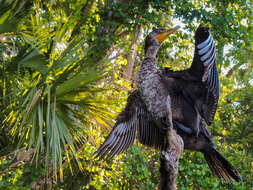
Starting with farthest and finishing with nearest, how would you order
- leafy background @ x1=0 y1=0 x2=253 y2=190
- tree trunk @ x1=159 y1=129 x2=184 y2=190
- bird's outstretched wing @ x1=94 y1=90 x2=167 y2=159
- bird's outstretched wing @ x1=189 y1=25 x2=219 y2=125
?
leafy background @ x1=0 y1=0 x2=253 y2=190
bird's outstretched wing @ x1=94 y1=90 x2=167 y2=159
bird's outstretched wing @ x1=189 y1=25 x2=219 y2=125
tree trunk @ x1=159 y1=129 x2=184 y2=190

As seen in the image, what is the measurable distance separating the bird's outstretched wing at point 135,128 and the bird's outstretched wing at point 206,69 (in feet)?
1.37

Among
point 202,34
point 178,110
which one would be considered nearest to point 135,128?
point 178,110

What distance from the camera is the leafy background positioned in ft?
8.82

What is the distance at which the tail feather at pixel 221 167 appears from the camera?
2.20 metres

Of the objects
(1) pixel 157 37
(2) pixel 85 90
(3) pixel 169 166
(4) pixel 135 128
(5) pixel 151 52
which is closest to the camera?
(3) pixel 169 166

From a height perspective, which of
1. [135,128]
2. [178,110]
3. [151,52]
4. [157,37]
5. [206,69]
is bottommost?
[135,128]

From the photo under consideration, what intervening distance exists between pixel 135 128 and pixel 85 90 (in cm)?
66

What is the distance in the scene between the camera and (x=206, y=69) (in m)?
1.99

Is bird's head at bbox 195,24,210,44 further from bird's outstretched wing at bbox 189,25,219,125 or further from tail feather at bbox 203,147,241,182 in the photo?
tail feather at bbox 203,147,241,182

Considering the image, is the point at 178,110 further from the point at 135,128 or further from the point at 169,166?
the point at 169,166

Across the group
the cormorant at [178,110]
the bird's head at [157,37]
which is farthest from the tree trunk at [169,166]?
the bird's head at [157,37]

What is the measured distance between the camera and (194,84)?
7.27ft

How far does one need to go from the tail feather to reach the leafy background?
2.96ft

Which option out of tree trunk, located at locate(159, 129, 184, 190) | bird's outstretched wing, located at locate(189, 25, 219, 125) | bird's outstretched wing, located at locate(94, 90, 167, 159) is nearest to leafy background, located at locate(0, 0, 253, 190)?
bird's outstretched wing, located at locate(94, 90, 167, 159)
